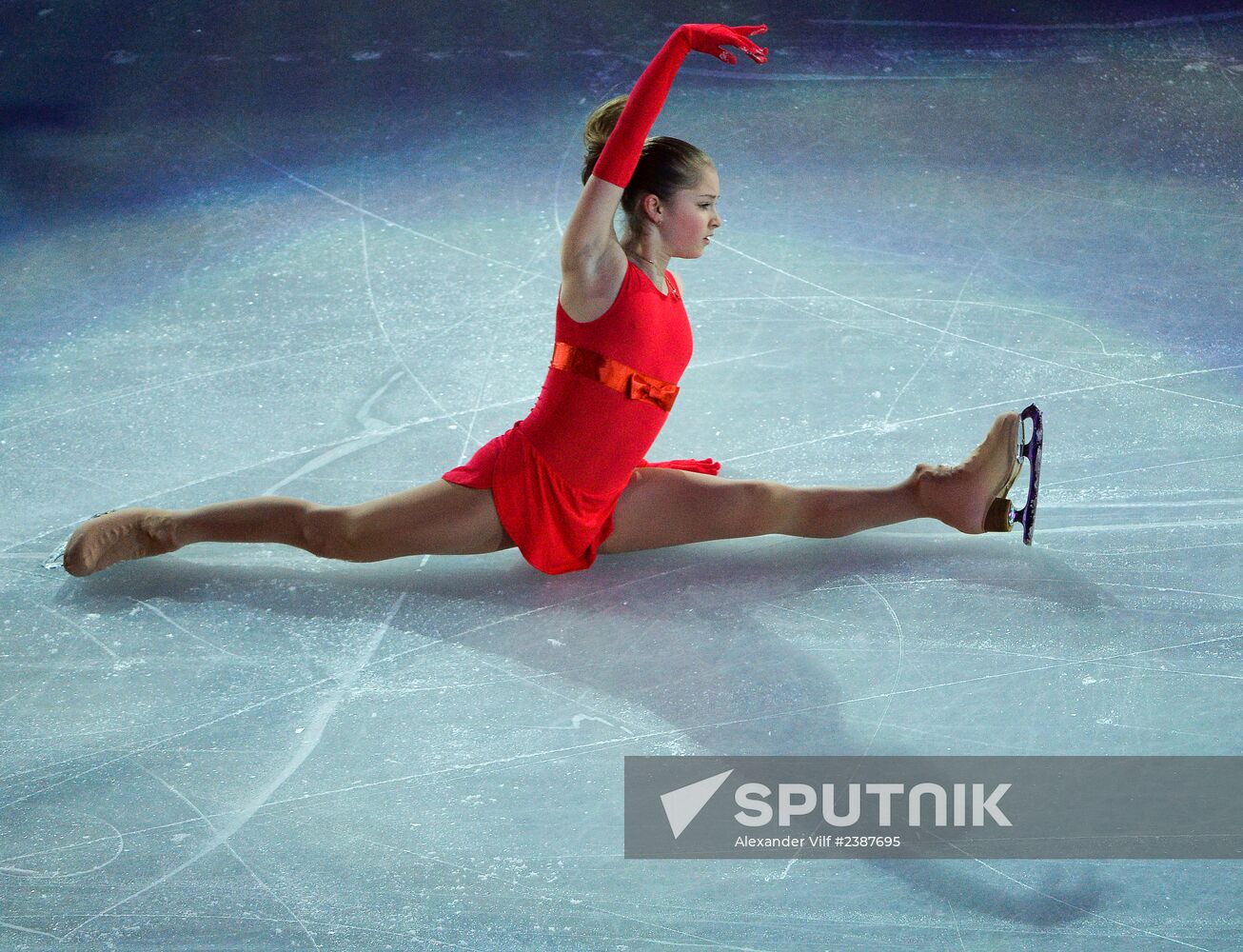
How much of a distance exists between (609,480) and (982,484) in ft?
2.53

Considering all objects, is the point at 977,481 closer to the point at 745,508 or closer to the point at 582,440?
the point at 745,508

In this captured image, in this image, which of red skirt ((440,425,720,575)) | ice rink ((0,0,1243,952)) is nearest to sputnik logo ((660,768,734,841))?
ice rink ((0,0,1243,952))

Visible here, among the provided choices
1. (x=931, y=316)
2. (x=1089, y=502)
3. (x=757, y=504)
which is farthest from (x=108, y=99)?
(x=1089, y=502)

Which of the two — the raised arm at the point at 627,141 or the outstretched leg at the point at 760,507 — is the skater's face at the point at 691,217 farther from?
the outstretched leg at the point at 760,507

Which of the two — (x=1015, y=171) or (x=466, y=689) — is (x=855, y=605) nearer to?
(x=466, y=689)

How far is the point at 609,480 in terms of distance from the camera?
2.92m

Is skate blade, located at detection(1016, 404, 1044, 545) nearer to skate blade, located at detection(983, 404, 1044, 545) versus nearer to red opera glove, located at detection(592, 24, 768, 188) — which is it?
skate blade, located at detection(983, 404, 1044, 545)

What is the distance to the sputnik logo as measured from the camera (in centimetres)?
234

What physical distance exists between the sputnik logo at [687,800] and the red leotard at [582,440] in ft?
2.35

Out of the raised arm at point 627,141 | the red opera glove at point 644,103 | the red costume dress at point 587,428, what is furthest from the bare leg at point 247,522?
the red opera glove at point 644,103

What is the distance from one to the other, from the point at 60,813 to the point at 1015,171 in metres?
3.77

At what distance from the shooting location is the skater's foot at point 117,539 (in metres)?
3.00

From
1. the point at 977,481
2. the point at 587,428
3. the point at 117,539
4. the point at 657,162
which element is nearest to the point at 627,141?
the point at 657,162

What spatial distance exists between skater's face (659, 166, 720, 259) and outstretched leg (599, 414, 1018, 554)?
51 centimetres
